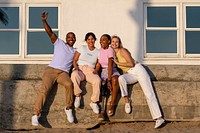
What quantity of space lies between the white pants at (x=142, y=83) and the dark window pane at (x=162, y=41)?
14.2ft

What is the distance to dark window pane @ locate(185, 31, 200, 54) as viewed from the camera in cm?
1320

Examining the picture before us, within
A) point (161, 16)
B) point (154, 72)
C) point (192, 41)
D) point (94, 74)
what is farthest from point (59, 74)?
point (192, 41)

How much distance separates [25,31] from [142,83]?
211 inches

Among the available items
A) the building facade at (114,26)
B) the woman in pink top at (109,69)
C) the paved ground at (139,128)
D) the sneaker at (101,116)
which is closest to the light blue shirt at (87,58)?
the woman in pink top at (109,69)

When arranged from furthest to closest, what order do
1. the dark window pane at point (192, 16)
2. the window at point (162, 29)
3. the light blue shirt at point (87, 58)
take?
the dark window pane at point (192, 16) → the window at point (162, 29) → the light blue shirt at point (87, 58)

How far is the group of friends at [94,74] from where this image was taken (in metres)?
8.67

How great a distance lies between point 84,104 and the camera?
→ 29.3ft

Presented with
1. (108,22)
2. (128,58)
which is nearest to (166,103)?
(128,58)

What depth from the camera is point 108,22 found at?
1308 cm

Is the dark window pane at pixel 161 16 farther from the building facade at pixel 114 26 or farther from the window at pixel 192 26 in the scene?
the window at pixel 192 26

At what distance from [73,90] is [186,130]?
7.10 ft

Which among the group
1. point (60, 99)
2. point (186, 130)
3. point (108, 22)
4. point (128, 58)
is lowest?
point (186, 130)

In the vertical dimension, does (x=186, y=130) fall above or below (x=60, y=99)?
below

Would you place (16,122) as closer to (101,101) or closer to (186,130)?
(101,101)
